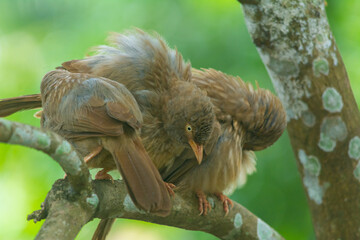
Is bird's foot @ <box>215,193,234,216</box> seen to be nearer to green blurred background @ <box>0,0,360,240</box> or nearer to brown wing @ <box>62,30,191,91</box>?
brown wing @ <box>62,30,191,91</box>

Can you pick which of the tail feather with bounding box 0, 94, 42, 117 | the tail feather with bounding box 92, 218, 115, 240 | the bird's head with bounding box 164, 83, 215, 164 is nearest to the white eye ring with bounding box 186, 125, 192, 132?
the bird's head with bounding box 164, 83, 215, 164

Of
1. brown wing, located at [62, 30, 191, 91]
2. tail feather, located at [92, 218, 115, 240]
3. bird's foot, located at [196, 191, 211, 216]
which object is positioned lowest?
tail feather, located at [92, 218, 115, 240]

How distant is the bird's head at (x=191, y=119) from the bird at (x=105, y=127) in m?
0.46

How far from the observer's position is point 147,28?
5.12 m

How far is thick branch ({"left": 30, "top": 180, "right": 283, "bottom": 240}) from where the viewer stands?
102 inches

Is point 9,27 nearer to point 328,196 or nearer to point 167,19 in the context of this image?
point 167,19

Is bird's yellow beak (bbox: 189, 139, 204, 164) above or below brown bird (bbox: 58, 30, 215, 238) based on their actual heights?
below

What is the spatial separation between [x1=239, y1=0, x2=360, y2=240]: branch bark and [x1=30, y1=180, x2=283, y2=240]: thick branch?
50 centimetres

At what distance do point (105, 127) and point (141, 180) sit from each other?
368 mm

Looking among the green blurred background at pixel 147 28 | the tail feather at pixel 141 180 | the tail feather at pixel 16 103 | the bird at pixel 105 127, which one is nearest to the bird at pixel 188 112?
the tail feather at pixel 16 103

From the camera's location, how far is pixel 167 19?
506 cm

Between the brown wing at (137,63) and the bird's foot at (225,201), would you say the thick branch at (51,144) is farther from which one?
the bird's foot at (225,201)

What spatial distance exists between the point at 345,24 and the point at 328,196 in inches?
74.8

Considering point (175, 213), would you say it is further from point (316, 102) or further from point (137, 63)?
point (316, 102)
